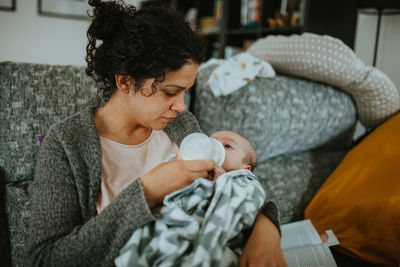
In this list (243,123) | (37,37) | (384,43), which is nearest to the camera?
(243,123)

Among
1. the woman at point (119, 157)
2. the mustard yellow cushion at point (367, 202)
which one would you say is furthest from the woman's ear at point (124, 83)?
the mustard yellow cushion at point (367, 202)

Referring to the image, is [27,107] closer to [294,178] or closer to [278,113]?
[278,113]

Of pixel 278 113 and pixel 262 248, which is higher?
pixel 278 113

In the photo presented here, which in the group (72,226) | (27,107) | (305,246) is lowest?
(305,246)

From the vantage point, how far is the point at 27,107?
1.19 m

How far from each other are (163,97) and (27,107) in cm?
61

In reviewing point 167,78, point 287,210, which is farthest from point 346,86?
point 167,78

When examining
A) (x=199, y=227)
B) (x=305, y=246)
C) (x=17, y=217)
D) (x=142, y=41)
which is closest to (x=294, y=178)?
(x=305, y=246)

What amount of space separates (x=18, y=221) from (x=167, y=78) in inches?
28.1

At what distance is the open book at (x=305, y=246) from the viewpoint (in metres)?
1.11

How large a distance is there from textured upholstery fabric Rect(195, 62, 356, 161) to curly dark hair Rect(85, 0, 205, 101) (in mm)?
631

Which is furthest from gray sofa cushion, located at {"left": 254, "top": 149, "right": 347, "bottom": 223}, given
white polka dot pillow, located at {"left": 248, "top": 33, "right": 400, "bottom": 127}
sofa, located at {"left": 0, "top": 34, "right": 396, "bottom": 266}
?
white polka dot pillow, located at {"left": 248, "top": 33, "right": 400, "bottom": 127}

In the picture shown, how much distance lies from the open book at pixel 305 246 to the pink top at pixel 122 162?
1.90 ft

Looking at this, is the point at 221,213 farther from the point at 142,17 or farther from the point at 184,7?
the point at 184,7
